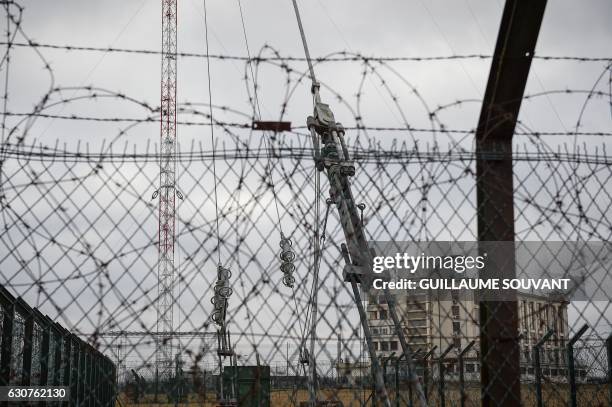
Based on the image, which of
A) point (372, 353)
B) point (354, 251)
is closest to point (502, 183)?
point (354, 251)

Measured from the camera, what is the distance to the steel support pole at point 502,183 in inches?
169

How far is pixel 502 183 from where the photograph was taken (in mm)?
4340

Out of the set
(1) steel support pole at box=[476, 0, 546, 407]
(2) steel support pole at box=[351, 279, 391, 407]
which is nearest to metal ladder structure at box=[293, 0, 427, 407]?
(2) steel support pole at box=[351, 279, 391, 407]

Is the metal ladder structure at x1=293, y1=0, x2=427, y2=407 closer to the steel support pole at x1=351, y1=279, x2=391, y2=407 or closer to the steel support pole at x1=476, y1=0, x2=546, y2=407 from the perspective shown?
the steel support pole at x1=351, y1=279, x2=391, y2=407

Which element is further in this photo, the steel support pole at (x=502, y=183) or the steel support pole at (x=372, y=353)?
the steel support pole at (x=372, y=353)

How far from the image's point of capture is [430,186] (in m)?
4.20

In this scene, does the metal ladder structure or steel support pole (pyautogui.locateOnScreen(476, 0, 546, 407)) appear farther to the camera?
the metal ladder structure

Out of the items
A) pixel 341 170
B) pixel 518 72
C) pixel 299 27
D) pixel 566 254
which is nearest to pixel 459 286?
pixel 566 254

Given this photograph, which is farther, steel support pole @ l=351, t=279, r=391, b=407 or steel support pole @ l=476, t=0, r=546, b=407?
steel support pole @ l=351, t=279, r=391, b=407

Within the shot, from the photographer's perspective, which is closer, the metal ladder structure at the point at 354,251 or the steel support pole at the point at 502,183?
the steel support pole at the point at 502,183

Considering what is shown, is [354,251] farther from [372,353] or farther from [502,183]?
[502,183]

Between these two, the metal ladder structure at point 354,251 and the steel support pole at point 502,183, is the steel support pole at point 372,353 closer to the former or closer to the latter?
the metal ladder structure at point 354,251

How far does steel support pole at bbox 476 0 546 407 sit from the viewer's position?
4.28 m

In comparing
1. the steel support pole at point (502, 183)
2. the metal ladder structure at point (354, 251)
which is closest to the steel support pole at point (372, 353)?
the metal ladder structure at point (354, 251)
